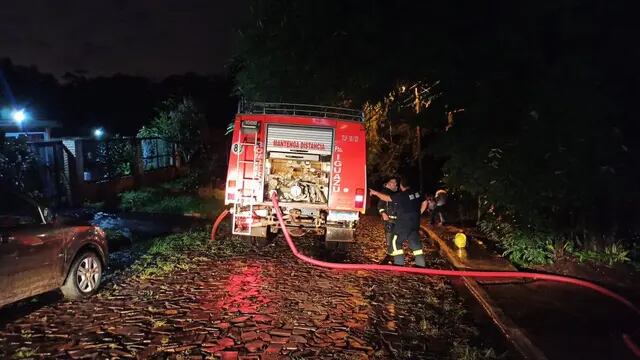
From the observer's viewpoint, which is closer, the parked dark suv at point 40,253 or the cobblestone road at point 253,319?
the cobblestone road at point 253,319

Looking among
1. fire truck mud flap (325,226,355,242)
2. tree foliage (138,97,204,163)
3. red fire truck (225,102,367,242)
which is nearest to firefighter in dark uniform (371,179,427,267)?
red fire truck (225,102,367,242)

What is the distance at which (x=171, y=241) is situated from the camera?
1080 cm

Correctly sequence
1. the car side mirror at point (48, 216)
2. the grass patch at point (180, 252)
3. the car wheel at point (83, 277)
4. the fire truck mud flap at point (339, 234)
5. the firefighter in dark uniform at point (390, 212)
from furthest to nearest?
the fire truck mud flap at point (339, 234) < the firefighter in dark uniform at point (390, 212) < the grass patch at point (180, 252) < the car wheel at point (83, 277) < the car side mirror at point (48, 216)

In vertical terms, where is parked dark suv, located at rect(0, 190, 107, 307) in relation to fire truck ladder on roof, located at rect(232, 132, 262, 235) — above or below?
below

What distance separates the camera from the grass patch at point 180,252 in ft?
28.3

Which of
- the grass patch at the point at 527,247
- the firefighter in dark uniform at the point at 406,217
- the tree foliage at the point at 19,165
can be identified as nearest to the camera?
the firefighter in dark uniform at the point at 406,217

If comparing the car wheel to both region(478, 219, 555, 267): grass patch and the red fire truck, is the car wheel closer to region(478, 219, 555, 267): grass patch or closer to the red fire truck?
the red fire truck

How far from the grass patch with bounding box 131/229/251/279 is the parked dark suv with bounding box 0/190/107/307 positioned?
1.19m

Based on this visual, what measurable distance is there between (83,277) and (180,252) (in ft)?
9.53

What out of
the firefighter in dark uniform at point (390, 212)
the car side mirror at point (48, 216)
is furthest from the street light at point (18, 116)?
the firefighter in dark uniform at point (390, 212)

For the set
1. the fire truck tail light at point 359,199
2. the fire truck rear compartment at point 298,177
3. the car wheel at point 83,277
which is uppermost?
the fire truck rear compartment at point 298,177

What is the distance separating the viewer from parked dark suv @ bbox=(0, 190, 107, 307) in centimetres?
581

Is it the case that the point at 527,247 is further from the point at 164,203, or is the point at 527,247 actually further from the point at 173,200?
the point at 173,200

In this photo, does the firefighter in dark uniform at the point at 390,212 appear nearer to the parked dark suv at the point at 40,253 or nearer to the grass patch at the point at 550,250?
the grass patch at the point at 550,250
